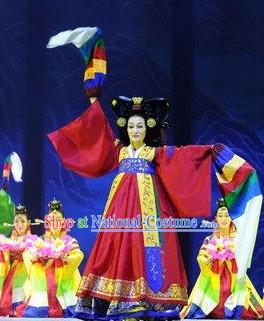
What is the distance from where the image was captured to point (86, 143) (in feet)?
12.2

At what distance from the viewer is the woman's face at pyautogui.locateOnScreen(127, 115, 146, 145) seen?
145 inches

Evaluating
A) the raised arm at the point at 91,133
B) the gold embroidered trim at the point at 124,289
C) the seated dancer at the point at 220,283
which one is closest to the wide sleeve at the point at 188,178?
the raised arm at the point at 91,133

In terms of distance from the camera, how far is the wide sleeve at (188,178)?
11.9ft

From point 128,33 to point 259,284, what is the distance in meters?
2.25

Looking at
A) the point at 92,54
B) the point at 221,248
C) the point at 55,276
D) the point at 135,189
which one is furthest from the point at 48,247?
the point at 92,54

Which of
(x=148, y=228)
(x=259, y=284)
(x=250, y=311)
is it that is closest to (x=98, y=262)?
(x=148, y=228)

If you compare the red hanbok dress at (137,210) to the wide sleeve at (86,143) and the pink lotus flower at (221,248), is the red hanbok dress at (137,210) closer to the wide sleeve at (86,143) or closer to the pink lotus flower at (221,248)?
the wide sleeve at (86,143)

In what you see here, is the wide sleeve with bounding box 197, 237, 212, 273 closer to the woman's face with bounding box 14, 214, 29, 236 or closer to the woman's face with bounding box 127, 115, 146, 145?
the woman's face with bounding box 14, 214, 29, 236

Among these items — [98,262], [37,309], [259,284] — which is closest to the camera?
[98,262]

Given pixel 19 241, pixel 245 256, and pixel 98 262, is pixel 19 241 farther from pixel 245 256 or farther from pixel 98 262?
pixel 245 256

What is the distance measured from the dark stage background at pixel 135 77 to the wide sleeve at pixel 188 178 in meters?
1.81

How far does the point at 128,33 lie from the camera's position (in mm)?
5695

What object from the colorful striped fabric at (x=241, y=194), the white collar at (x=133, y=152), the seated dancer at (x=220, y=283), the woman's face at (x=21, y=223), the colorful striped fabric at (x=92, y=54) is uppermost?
the colorful striped fabric at (x=92, y=54)

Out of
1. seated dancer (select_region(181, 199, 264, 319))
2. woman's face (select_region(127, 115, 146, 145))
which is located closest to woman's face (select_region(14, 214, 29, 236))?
seated dancer (select_region(181, 199, 264, 319))
